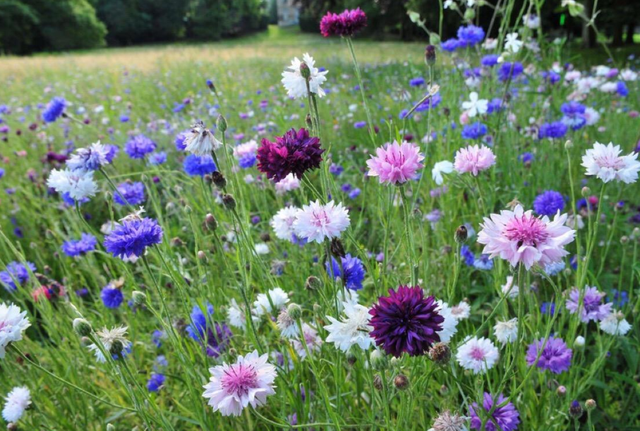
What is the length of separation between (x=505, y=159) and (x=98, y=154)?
5.50 ft

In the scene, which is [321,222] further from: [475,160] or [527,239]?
[475,160]

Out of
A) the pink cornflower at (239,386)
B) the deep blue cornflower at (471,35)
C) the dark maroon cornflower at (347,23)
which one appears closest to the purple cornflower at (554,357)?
the pink cornflower at (239,386)

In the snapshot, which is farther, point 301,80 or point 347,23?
point 347,23

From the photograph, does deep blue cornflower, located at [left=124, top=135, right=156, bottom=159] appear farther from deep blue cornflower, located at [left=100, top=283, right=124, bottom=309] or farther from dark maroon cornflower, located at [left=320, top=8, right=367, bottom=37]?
dark maroon cornflower, located at [left=320, top=8, right=367, bottom=37]

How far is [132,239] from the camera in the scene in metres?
0.93

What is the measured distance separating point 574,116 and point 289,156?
173 cm

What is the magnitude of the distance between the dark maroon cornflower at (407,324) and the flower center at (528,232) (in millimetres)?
142

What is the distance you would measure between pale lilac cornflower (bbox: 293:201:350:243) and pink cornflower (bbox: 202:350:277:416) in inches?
8.8

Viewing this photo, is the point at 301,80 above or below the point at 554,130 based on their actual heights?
above

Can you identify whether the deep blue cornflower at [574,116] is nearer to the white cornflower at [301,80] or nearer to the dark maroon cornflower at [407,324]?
the white cornflower at [301,80]

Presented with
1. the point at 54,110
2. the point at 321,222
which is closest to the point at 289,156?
the point at 321,222

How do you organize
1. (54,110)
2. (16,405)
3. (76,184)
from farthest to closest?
(54,110), (76,184), (16,405)

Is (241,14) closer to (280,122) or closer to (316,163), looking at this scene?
(280,122)

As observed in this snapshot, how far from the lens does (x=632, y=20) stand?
33.4ft
